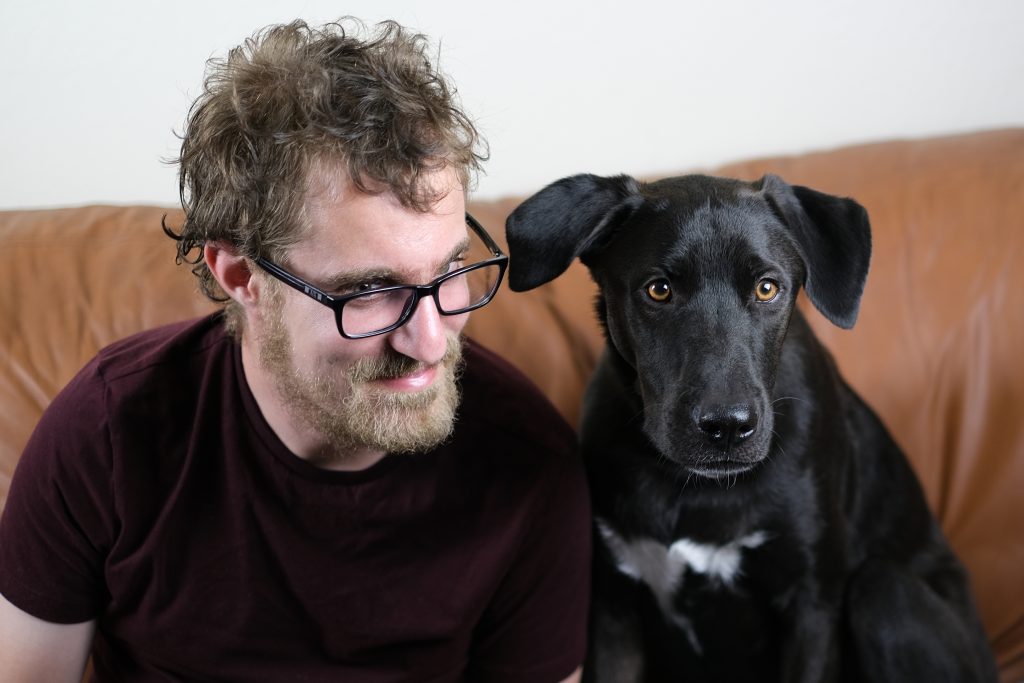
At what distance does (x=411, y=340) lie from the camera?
4.45 ft

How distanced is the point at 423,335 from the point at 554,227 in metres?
0.28

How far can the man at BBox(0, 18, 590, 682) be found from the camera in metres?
1.33

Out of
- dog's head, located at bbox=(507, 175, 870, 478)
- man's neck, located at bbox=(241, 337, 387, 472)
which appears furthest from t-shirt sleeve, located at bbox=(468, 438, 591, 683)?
man's neck, located at bbox=(241, 337, 387, 472)

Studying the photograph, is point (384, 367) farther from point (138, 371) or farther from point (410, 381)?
point (138, 371)

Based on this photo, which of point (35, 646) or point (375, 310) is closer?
point (375, 310)

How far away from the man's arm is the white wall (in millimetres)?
1040

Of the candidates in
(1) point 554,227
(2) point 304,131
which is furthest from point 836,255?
(2) point 304,131

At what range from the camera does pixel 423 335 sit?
1347mm

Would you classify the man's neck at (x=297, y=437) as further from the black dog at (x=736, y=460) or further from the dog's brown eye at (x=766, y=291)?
the dog's brown eye at (x=766, y=291)

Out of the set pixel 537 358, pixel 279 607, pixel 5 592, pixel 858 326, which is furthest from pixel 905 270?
pixel 5 592

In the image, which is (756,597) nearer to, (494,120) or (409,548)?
(409,548)

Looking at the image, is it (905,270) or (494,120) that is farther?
(494,120)

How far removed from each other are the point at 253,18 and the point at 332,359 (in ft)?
3.44

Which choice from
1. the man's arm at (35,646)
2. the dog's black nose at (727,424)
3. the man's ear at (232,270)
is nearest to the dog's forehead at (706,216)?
the dog's black nose at (727,424)
